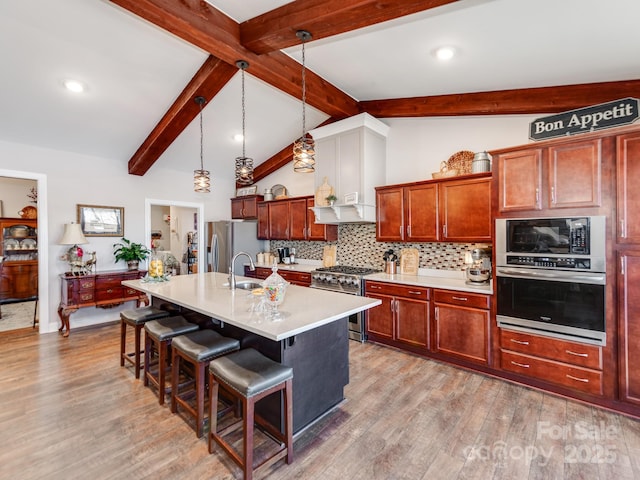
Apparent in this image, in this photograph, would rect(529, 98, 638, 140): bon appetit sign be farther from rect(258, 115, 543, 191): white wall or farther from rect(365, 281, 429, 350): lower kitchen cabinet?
rect(365, 281, 429, 350): lower kitchen cabinet

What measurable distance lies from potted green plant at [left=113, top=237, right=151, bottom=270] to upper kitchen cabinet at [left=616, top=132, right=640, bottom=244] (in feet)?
18.8

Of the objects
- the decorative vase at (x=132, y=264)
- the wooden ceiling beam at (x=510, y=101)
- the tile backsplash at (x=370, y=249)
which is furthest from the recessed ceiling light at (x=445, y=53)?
the decorative vase at (x=132, y=264)

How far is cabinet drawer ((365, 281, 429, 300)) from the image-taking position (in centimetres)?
354

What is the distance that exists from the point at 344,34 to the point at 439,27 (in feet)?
2.55

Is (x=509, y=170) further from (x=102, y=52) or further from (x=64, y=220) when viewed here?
(x=64, y=220)

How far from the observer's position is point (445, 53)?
8.60 ft

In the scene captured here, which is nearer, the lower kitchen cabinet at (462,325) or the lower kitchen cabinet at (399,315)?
the lower kitchen cabinet at (462,325)

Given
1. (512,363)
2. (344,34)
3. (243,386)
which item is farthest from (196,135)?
(512,363)

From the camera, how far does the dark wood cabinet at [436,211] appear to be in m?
3.37

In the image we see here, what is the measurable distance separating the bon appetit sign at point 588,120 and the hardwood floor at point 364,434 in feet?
7.57

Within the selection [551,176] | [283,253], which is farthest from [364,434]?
[283,253]

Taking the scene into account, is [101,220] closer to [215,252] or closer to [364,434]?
[215,252]

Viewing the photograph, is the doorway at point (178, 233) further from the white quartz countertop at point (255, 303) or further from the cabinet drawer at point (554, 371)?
the cabinet drawer at point (554, 371)

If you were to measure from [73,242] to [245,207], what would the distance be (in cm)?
283
